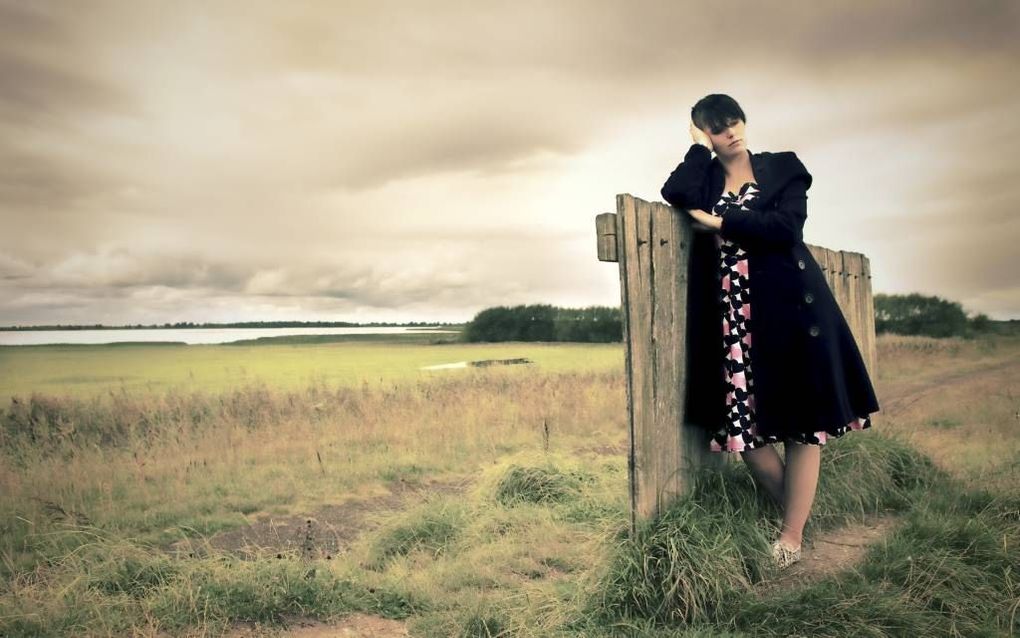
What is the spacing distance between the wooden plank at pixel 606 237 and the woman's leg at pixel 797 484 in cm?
147

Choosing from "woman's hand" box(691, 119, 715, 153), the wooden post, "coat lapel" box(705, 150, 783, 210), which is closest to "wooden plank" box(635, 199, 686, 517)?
the wooden post

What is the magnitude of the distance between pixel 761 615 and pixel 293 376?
13.8 metres

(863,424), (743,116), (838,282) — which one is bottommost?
(863,424)

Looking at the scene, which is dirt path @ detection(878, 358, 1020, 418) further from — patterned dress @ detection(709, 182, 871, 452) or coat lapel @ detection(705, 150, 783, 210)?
coat lapel @ detection(705, 150, 783, 210)

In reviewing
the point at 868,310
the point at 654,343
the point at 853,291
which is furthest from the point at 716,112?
the point at 868,310

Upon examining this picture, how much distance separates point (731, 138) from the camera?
13.0 ft

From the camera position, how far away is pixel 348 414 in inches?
→ 438

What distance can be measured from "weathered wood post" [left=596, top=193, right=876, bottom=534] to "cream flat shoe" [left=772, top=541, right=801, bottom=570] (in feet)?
1.85

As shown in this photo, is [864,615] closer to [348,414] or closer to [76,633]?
[76,633]

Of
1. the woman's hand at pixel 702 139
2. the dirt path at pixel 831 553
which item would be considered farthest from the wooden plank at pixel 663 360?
the dirt path at pixel 831 553

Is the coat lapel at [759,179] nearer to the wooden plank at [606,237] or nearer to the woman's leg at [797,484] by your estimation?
the wooden plank at [606,237]

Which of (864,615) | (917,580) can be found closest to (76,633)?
(864,615)

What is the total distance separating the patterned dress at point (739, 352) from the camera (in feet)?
12.9

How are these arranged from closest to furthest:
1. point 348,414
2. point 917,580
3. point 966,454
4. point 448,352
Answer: point 917,580 → point 966,454 → point 348,414 → point 448,352
